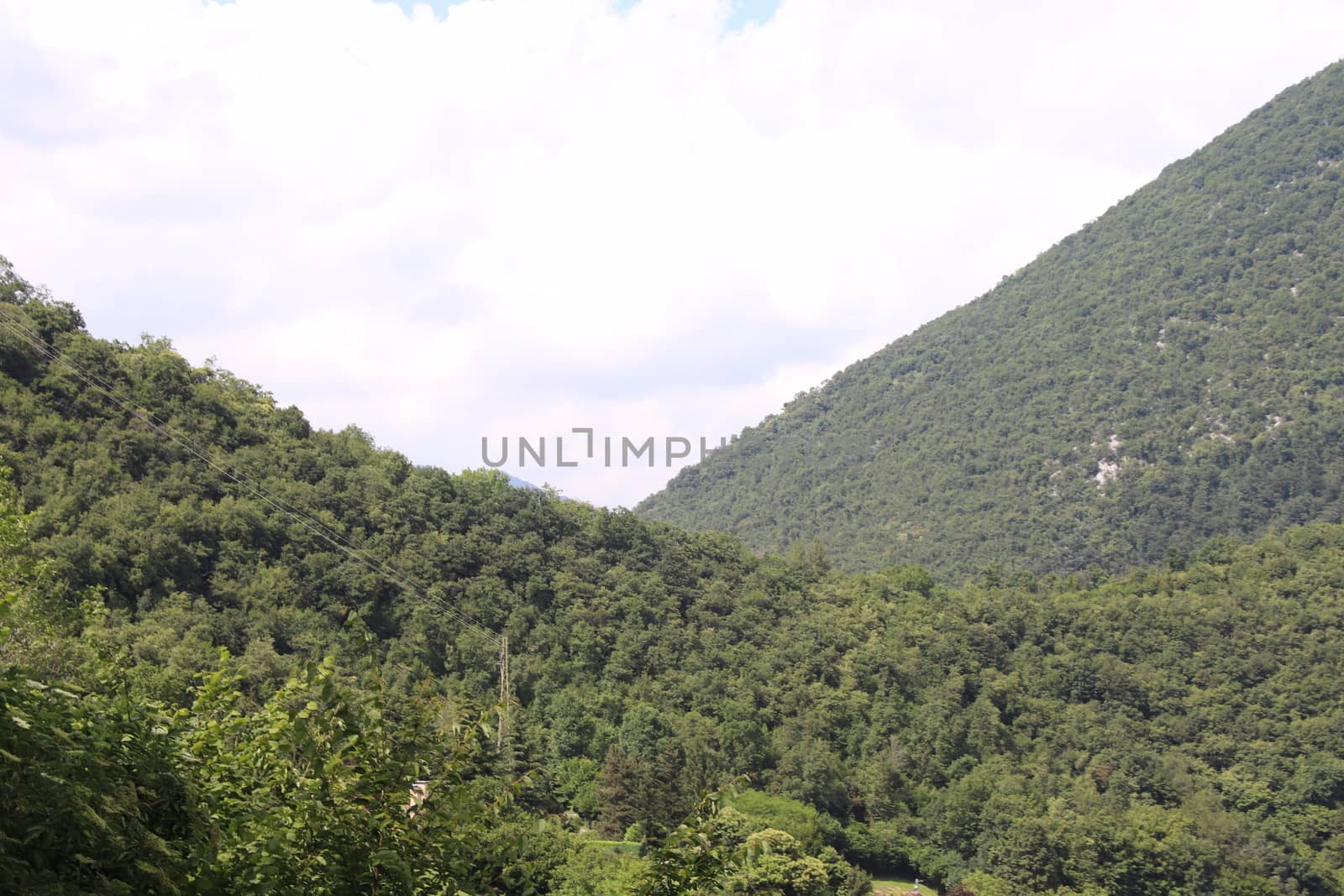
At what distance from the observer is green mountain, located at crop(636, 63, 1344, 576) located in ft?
376

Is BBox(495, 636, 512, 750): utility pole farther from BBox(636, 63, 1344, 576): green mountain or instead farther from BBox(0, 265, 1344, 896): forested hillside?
BBox(636, 63, 1344, 576): green mountain

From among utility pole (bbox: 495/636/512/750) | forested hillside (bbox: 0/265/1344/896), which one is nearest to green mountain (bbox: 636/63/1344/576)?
Result: forested hillside (bbox: 0/265/1344/896)

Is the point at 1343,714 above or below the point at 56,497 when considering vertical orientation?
below

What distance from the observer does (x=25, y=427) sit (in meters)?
42.9

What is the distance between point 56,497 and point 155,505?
4.00m

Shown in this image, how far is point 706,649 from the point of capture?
6131 cm

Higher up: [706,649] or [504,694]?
[706,649]

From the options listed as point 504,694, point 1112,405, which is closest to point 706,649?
point 504,694

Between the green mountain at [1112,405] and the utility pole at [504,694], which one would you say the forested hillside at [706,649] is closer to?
the utility pole at [504,694]

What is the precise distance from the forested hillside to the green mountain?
109 feet

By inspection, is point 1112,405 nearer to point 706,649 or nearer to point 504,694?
point 706,649

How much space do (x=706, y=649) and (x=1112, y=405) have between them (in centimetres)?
8622

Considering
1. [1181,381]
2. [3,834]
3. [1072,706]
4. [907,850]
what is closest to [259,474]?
[907,850]

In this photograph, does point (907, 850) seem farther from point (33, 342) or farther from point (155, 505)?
point (33, 342)
